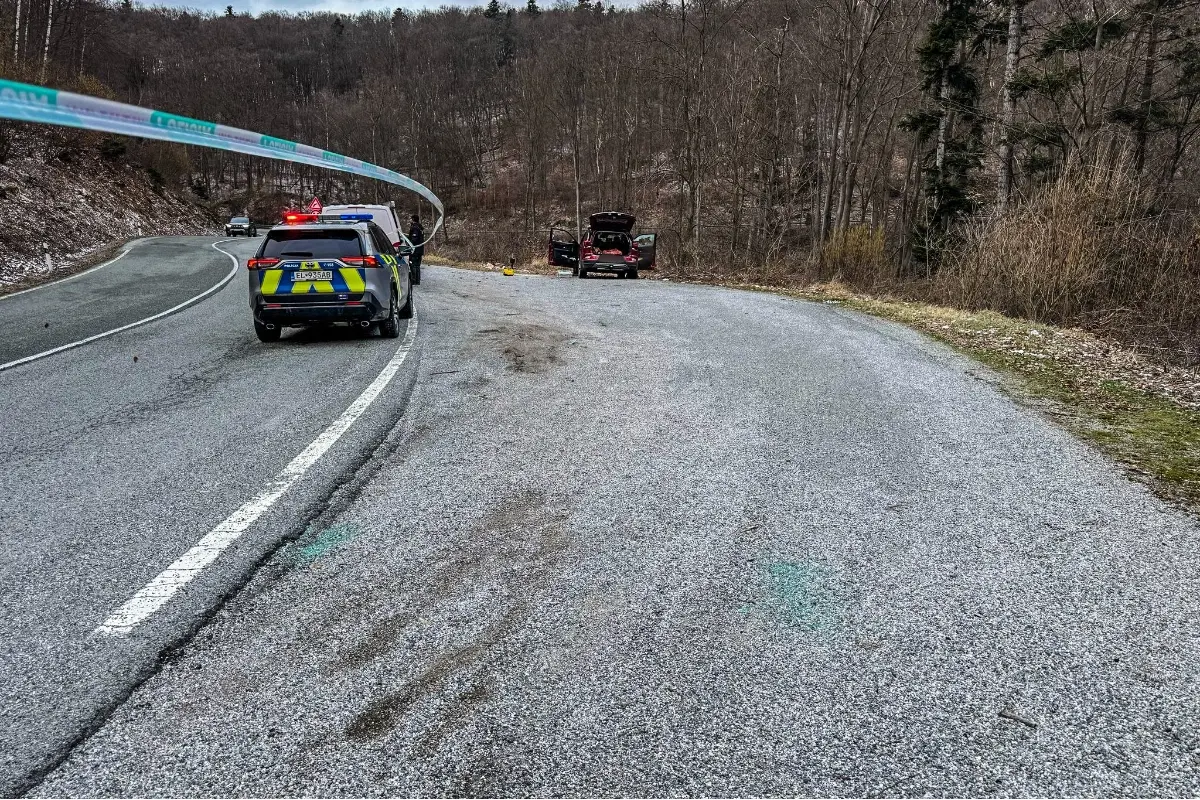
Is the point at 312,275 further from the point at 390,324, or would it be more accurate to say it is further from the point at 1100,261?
the point at 1100,261

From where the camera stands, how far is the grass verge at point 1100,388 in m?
5.41

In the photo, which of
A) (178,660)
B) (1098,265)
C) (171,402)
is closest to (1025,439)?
(178,660)

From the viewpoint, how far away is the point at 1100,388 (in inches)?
311

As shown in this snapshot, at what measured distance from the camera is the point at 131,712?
2.50 meters

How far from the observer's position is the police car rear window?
9939 mm

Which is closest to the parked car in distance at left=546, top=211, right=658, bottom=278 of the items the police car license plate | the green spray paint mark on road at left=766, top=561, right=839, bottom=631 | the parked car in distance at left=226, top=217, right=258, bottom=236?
the police car license plate

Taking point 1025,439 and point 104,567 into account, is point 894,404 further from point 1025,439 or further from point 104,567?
point 104,567

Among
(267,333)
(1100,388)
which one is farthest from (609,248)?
(1100,388)

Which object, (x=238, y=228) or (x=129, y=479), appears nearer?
(x=129, y=479)

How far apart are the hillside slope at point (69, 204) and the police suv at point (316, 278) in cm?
1361

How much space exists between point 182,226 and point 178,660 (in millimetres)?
60173

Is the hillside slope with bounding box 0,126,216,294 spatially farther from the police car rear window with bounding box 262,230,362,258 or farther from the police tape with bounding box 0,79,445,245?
the police tape with bounding box 0,79,445,245

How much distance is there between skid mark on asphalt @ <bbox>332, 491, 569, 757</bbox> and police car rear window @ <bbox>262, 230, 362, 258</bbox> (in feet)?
22.6

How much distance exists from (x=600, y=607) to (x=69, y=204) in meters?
42.0
